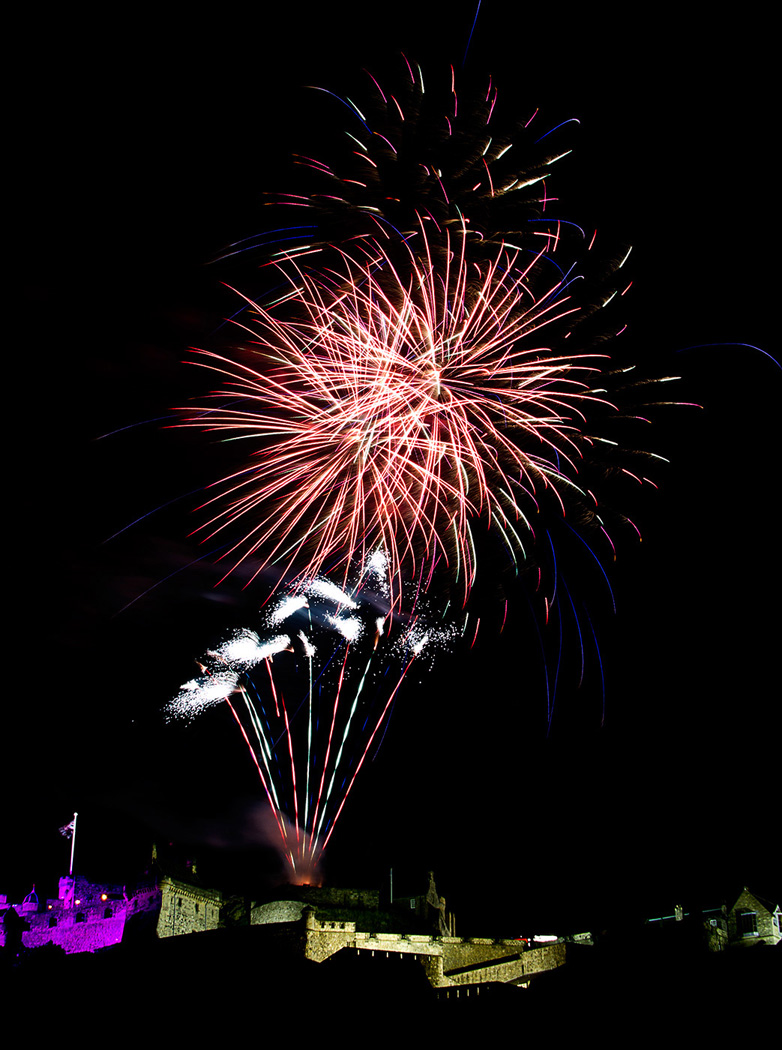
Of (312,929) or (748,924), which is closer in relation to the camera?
(312,929)

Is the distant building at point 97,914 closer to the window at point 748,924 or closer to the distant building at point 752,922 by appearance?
the distant building at point 752,922

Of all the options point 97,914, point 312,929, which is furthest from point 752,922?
point 97,914

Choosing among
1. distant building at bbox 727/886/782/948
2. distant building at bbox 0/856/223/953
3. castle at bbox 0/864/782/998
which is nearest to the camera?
distant building at bbox 0/856/223/953

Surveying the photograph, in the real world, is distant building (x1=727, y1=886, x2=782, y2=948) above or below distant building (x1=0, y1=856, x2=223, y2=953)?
below

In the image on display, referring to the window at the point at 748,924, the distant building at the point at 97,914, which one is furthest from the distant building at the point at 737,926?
the distant building at the point at 97,914

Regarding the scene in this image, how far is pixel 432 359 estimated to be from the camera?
15.2 meters

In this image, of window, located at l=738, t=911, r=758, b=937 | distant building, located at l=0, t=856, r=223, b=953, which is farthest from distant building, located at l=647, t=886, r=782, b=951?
distant building, located at l=0, t=856, r=223, b=953

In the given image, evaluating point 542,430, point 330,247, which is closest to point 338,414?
point 330,247

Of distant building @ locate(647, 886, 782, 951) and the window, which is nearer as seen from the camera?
distant building @ locate(647, 886, 782, 951)

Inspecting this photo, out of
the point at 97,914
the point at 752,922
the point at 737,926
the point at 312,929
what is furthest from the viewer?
the point at 737,926

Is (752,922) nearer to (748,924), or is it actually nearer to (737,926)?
(748,924)

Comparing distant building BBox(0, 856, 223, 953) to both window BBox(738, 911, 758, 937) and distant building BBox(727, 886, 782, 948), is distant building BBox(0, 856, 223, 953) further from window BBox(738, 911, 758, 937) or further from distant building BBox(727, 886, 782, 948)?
window BBox(738, 911, 758, 937)

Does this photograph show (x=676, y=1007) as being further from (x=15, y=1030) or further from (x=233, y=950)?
(x=15, y=1030)

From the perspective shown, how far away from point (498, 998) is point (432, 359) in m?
14.2
